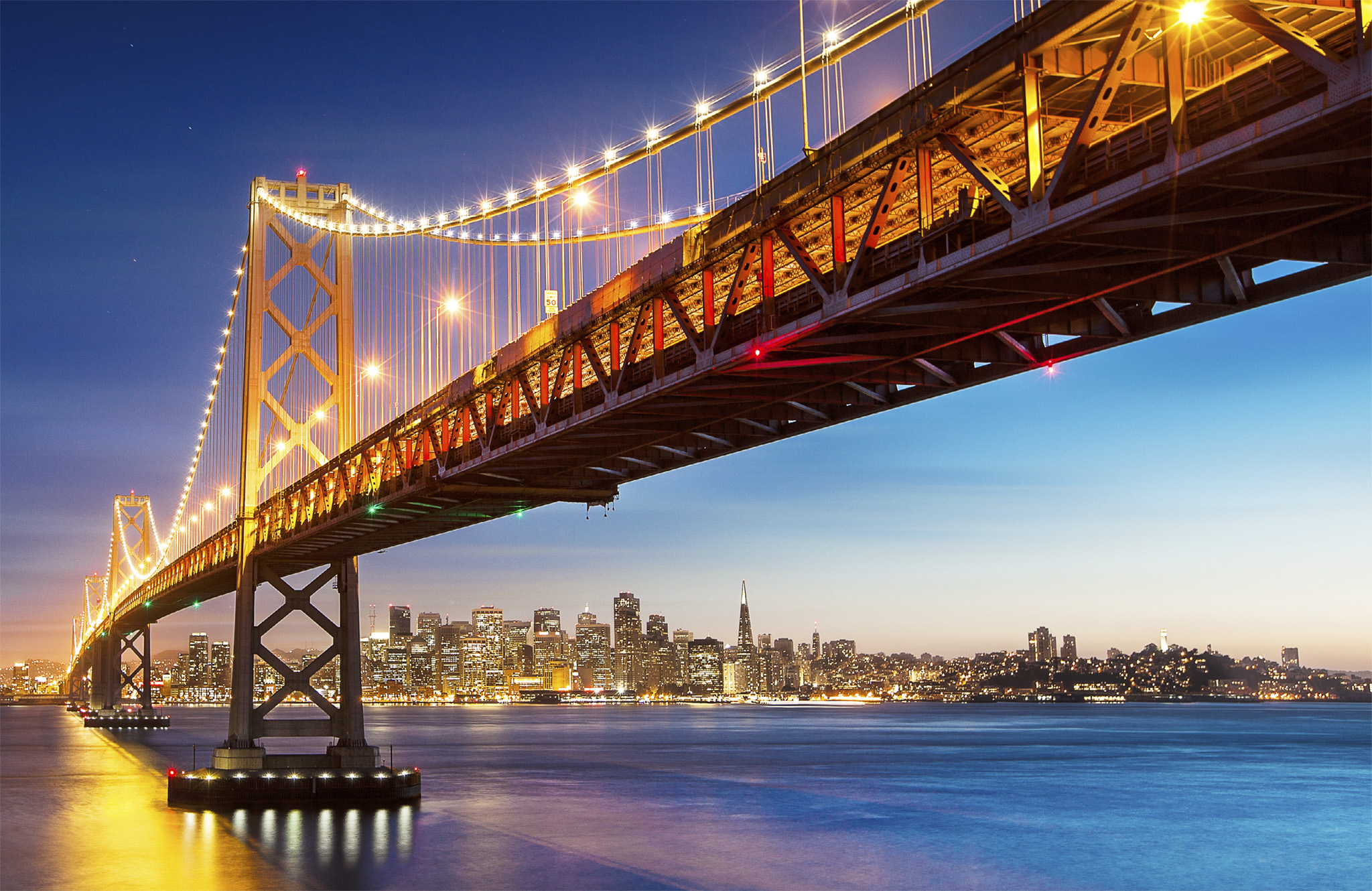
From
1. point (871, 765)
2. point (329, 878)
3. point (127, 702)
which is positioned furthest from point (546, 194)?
point (127, 702)

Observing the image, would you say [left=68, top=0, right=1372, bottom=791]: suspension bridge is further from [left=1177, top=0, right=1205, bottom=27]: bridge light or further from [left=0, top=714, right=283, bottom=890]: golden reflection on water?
[left=0, top=714, right=283, bottom=890]: golden reflection on water

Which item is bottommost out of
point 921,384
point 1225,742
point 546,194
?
point 1225,742

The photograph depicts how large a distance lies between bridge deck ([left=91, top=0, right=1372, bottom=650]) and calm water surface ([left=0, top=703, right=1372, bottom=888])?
12.7 m

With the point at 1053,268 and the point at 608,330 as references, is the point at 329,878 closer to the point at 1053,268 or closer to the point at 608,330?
the point at 608,330

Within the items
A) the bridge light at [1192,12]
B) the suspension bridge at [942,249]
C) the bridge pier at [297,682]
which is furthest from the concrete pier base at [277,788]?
the bridge light at [1192,12]

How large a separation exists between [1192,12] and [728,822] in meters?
35.7

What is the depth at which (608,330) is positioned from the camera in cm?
1983

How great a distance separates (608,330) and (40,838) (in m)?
27.0

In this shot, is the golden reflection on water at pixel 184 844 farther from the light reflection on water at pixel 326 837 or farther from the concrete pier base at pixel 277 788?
the concrete pier base at pixel 277 788

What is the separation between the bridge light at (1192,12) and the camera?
9.59 metres

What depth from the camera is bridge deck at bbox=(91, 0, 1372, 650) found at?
1020 centimetres

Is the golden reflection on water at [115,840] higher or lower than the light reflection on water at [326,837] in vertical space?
lower

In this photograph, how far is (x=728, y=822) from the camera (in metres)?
41.9

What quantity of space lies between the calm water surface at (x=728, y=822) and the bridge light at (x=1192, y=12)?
23.0 meters
